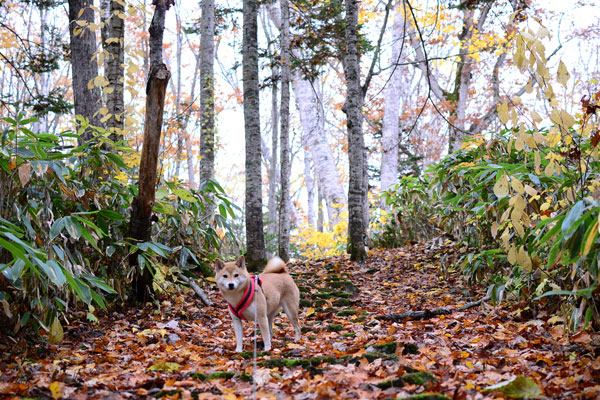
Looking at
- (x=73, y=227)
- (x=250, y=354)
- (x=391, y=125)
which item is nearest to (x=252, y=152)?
(x=73, y=227)

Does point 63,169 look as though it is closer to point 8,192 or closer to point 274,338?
point 8,192

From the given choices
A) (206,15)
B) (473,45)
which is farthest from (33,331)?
(473,45)

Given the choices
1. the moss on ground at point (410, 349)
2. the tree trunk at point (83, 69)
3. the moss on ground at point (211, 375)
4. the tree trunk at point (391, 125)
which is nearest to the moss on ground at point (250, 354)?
the moss on ground at point (211, 375)

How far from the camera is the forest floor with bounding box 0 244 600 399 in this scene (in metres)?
2.87

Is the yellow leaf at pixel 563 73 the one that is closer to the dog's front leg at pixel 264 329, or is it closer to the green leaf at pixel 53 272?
Result: the dog's front leg at pixel 264 329

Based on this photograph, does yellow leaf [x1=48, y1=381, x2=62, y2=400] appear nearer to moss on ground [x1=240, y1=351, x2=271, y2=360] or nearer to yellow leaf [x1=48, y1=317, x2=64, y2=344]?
yellow leaf [x1=48, y1=317, x2=64, y2=344]

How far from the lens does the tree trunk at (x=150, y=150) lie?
5246mm

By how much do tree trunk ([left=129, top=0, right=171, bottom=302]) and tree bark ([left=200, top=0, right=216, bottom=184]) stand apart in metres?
5.88

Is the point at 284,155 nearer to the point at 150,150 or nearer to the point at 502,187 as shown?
the point at 150,150

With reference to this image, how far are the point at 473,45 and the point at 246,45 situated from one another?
32.3 feet

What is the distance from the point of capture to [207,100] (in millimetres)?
11969

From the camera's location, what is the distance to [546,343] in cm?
374

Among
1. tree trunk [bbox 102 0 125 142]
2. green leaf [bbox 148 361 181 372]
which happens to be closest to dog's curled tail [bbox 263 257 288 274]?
green leaf [bbox 148 361 181 372]

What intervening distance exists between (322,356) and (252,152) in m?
5.06
